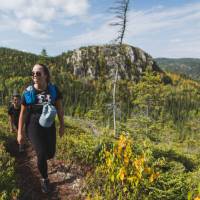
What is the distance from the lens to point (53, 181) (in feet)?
21.9

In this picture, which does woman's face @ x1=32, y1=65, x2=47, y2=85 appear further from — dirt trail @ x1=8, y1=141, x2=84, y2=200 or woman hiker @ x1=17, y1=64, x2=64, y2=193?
dirt trail @ x1=8, y1=141, x2=84, y2=200

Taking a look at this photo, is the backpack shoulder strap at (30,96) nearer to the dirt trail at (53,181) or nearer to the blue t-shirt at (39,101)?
the blue t-shirt at (39,101)

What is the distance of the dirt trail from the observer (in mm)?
5816

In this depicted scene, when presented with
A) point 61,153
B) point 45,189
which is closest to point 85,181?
point 45,189

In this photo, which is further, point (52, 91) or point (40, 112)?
point (52, 91)

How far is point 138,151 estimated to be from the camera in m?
8.08

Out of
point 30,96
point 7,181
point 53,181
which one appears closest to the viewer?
point 30,96

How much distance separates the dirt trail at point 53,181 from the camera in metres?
5.82

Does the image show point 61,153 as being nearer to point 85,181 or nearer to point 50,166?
point 50,166

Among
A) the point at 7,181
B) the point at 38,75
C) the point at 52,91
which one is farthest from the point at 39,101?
the point at 7,181

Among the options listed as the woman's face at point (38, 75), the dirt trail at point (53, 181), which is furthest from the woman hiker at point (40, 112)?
the dirt trail at point (53, 181)

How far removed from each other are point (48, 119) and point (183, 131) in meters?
125

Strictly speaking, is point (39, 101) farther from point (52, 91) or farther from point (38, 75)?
point (38, 75)

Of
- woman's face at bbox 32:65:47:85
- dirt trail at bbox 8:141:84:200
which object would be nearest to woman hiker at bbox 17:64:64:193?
woman's face at bbox 32:65:47:85
